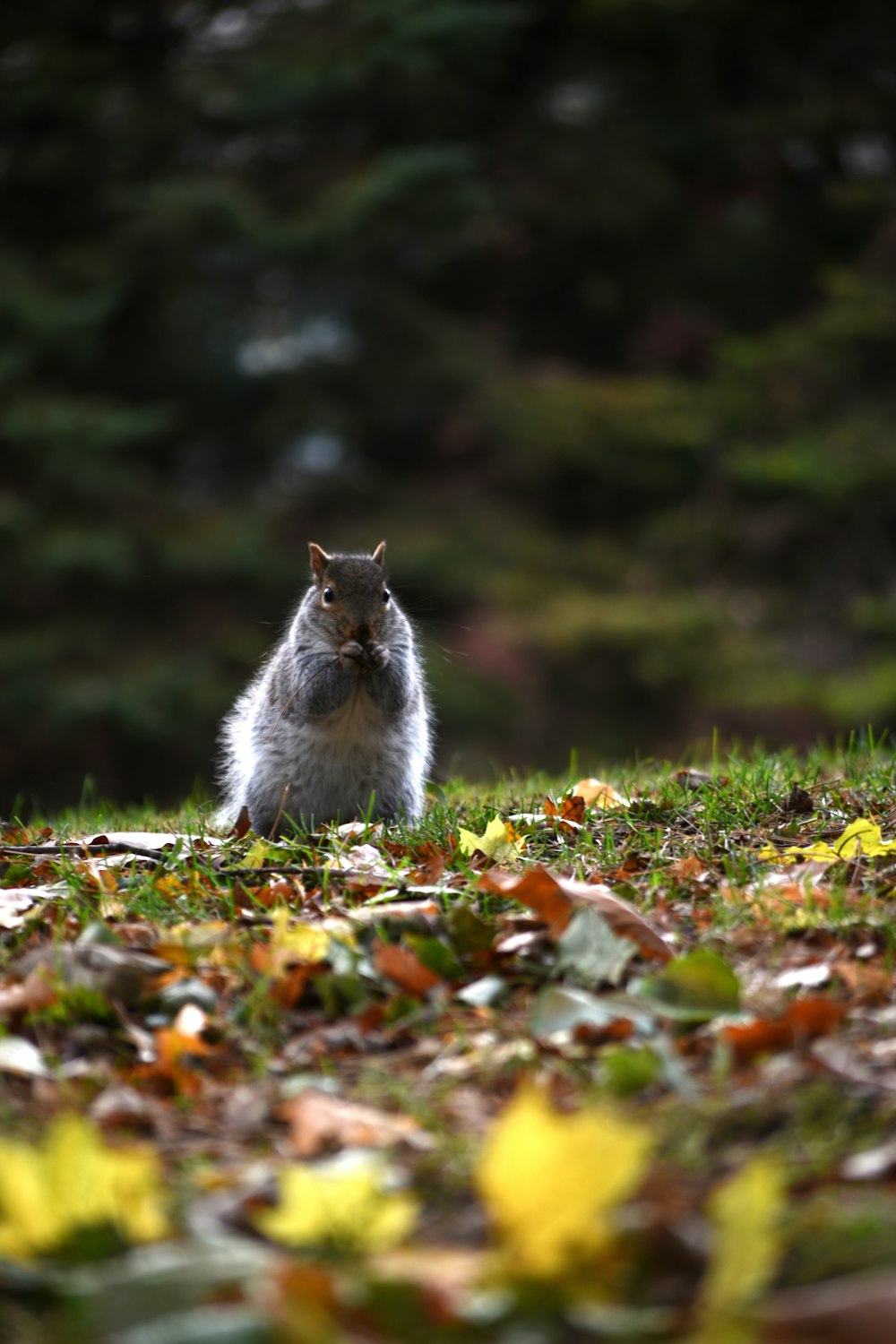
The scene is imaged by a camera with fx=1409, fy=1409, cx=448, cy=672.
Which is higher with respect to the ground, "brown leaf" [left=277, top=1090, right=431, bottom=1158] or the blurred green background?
the blurred green background

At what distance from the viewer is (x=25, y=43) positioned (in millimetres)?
11719

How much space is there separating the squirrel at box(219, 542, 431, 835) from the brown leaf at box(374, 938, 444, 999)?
4.62ft

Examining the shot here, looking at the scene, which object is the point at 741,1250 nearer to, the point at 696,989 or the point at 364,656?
the point at 696,989

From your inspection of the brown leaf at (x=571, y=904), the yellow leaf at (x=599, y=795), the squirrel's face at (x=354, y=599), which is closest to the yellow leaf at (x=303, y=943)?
the brown leaf at (x=571, y=904)

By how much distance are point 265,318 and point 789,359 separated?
13.7 ft

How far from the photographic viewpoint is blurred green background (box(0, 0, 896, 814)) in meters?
10.1

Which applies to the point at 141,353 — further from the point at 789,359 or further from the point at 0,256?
the point at 789,359

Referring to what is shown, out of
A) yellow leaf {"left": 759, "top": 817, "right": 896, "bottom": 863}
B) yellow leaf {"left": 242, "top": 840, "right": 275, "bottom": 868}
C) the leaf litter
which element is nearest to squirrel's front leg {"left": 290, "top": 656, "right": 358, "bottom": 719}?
the leaf litter

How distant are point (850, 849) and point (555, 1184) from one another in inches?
61.0

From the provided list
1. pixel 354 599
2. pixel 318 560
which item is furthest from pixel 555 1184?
pixel 318 560

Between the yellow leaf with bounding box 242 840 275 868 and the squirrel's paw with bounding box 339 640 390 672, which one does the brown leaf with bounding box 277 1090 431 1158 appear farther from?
the squirrel's paw with bounding box 339 640 390 672

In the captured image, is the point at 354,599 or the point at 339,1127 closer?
the point at 339,1127

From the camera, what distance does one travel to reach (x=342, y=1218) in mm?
1216

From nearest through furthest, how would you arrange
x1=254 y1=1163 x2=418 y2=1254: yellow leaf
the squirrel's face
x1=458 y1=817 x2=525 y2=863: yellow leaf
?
x1=254 y1=1163 x2=418 y2=1254: yellow leaf
x1=458 y1=817 x2=525 y2=863: yellow leaf
the squirrel's face
